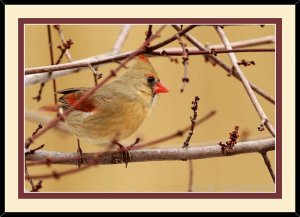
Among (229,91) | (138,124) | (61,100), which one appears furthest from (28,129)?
(229,91)

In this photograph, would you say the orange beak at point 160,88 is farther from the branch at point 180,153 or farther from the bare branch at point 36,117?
the bare branch at point 36,117

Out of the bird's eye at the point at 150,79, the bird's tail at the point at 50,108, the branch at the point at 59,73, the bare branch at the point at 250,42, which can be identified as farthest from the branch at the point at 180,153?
the bare branch at the point at 250,42

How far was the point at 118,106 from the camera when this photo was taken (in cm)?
193

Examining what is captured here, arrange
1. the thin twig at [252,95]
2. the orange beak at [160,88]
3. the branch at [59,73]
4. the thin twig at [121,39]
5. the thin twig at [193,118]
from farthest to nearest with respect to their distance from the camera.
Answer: the thin twig at [121,39] < the branch at [59,73] < the orange beak at [160,88] < the thin twig at [252,95] < the thin twig at [193,118]

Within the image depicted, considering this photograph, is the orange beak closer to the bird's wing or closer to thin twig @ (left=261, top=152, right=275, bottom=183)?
the bird's wing

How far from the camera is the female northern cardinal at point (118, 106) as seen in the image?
1.81 metres

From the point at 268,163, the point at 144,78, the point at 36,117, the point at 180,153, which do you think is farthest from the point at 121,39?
the point at 268,163

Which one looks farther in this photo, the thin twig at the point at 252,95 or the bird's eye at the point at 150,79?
the bird's eye at the point at 150,79

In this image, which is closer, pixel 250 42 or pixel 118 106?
pixel 118 106

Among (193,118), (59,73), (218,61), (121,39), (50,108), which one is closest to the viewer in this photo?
(193,118)

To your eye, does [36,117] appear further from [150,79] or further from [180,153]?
[180,153]

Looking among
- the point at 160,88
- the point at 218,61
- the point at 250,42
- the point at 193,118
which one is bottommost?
the point at 193,118

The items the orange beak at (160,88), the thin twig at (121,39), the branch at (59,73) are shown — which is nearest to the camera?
the orange beak at (160,88)

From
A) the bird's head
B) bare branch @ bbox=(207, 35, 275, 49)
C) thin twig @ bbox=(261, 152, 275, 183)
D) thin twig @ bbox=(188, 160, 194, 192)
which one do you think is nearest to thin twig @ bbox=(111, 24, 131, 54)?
the bird's head
